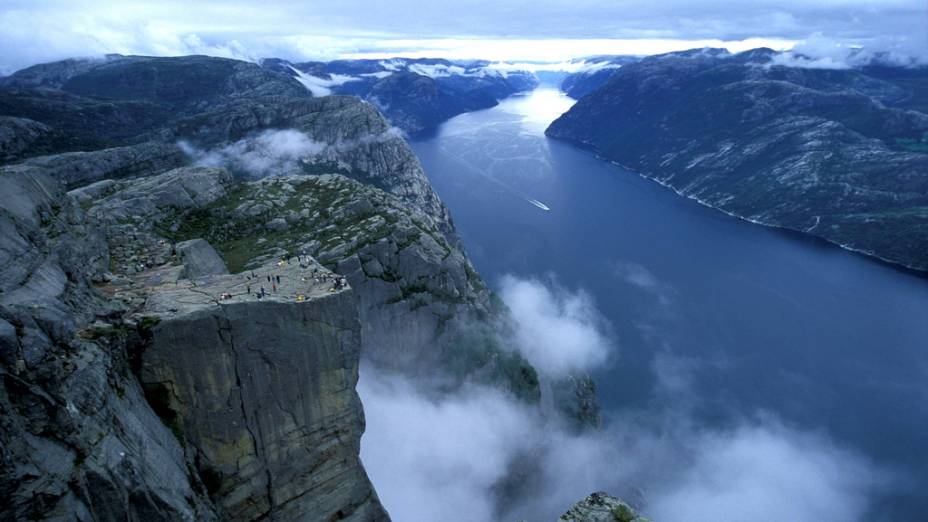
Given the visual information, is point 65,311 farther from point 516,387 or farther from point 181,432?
point 516,387

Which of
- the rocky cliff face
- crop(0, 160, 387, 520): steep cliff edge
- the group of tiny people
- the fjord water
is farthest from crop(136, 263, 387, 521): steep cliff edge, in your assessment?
the fjord water

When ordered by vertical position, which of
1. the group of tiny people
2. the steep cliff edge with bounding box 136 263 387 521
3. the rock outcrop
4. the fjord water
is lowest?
the fjord water

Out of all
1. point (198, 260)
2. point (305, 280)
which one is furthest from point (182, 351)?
point (198, 260)

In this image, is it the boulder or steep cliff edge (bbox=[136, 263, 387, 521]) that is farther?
the boulder

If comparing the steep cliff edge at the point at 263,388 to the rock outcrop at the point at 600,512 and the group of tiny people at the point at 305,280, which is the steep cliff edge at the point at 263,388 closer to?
the group of tiny people at the point at 305,280

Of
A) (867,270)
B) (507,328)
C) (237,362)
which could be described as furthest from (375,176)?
(867,270)

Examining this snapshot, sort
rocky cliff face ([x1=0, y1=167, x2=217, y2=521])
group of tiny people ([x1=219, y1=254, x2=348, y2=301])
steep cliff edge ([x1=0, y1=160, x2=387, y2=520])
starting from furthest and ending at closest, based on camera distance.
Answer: group of tiny people ([x1=219, y1=254, x2=348, y2=301]), steep cliff edge ([x1=0, y1=160, x2=387, y2=520]), rocky cliff face ([x1=0, y1=167, x2=217, y2=521])

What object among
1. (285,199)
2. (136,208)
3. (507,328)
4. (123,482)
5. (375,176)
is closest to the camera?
(123,482)

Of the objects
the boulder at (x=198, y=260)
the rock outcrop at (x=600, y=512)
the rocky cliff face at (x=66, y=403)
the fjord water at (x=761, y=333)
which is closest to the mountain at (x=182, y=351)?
the rocky cliff face at (x=66, y=403)

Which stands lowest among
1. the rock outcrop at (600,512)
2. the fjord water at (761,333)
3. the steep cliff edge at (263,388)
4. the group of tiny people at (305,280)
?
the fjord water at (761,333)

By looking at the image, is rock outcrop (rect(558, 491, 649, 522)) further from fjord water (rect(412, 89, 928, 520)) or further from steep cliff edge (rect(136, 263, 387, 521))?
fjord water (rect(412, 89, 928, 520))

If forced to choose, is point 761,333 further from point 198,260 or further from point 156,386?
point 156,386
